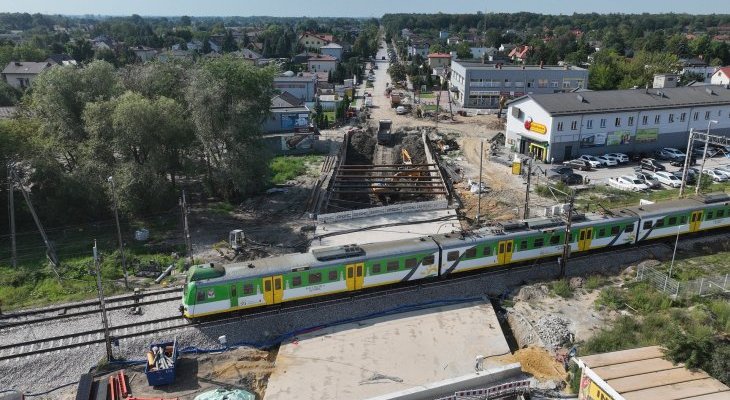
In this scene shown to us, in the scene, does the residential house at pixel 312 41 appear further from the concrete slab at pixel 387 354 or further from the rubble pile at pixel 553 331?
the rubble pile at pixel 553 331

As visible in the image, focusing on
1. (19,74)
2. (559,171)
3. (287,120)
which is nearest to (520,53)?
(287,120)

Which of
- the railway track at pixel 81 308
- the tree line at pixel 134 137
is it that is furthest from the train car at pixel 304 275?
the tree line at pixel 134 137

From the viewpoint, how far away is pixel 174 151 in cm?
3275

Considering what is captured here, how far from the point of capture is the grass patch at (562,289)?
22.3 meters

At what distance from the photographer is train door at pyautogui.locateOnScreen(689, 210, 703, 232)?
88.9 ft

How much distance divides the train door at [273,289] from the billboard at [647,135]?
37828mm

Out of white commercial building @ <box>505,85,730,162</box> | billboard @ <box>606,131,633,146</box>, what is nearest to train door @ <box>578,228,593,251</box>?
white commercial building @ <box>505,85,730,162</box>

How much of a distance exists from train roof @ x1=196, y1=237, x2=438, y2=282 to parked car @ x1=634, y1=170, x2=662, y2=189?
22706 millimetres

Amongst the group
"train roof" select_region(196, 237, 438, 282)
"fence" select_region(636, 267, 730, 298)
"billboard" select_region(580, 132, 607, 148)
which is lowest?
"fence" select_region(636, 267, 730, 298)

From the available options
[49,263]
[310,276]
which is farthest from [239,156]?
[310,276]

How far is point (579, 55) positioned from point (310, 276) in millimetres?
99735

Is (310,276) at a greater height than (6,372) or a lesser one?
greater

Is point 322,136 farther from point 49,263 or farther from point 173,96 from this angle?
point 49,263

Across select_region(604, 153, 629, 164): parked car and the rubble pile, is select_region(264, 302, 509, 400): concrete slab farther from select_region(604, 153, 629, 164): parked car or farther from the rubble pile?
select_region(604, 153, 629, 164): parked car
